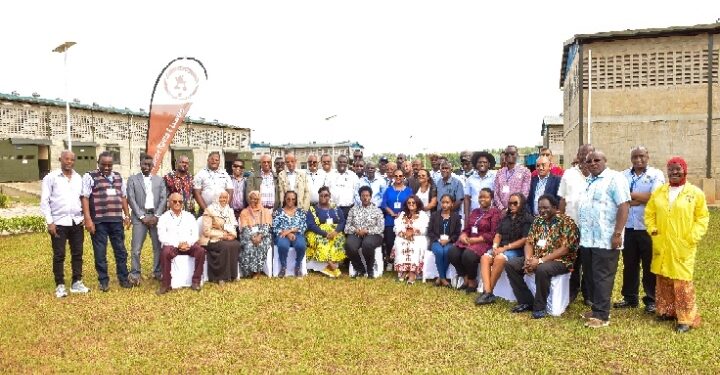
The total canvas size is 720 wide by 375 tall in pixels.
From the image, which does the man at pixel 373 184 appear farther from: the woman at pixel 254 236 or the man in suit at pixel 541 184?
the man in suit at pixel 541 184

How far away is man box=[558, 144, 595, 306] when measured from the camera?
6199mm

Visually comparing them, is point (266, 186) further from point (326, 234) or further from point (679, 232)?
point (679, 232)

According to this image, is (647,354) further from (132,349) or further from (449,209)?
(132,349)

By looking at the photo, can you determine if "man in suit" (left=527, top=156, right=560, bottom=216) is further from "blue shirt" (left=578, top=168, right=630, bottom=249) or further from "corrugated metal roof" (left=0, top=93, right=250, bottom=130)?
"corrugated metal roof" (left=0, top=93, right=250, bottom=130)

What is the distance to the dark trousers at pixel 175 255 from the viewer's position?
24.0ft

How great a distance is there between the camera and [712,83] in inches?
649

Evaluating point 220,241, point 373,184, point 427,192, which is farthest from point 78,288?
point 427,192

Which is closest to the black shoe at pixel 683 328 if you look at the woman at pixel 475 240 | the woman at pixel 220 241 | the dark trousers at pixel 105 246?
the woman at pixel 475 240

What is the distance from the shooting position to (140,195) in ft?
25.2

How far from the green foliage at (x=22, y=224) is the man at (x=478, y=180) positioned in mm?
12751

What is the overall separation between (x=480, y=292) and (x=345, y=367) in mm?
3055

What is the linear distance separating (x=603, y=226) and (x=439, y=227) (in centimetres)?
267

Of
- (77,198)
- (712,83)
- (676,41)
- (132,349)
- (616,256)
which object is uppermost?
(676,41)

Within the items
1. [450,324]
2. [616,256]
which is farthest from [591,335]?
Result: [450,324]
